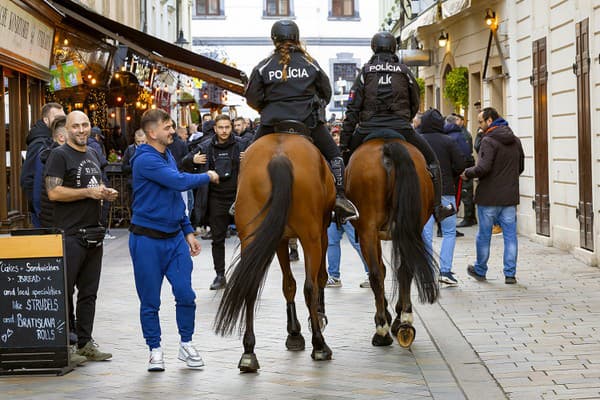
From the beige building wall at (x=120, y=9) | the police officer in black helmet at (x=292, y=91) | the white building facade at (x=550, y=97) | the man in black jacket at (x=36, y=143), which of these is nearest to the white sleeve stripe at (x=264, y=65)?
the police officer in black helmet at (x=292, y=91)

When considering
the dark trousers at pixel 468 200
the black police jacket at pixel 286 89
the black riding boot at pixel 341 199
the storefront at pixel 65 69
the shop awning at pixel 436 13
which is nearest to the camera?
the black police jacket at pixel 286 89

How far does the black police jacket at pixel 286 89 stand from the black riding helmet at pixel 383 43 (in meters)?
1.21

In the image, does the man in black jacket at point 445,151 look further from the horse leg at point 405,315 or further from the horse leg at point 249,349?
the horse leg at point 249,349

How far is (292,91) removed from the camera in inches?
351

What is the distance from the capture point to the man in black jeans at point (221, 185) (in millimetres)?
13409

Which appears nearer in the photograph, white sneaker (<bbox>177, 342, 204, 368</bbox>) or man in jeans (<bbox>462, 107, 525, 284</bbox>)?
white sneaker (<bbox>177, 342, 204, 368</bbox>)

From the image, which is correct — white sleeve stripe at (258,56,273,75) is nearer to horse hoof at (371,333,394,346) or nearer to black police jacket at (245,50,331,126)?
black police jacket at (245,50,331,126)

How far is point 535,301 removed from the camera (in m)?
11.3

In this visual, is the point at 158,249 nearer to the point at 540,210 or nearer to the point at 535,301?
the point at 535,301

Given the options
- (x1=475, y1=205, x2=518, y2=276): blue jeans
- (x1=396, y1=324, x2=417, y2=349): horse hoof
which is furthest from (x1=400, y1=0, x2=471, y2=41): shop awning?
(x1=396, y1=324, x2=417, y2=349): horse hoof

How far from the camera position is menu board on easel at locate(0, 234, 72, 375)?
327 inches

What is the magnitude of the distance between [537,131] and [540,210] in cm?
127

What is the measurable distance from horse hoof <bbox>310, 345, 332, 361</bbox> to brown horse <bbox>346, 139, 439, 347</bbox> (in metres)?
0.69

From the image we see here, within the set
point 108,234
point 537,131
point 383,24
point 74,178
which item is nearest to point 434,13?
point 537,131
